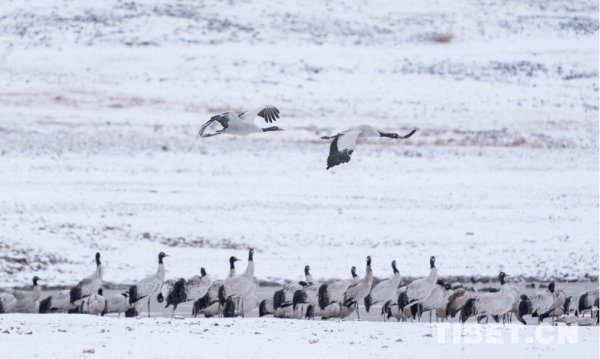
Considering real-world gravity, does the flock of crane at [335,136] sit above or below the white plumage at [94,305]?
above

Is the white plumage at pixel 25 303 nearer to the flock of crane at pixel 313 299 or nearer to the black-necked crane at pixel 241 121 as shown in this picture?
the flock of crane at pixel 313 299

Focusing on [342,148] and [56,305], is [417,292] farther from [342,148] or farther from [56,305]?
[56,305]

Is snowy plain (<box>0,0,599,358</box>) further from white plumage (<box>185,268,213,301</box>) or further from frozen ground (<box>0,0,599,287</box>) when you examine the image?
white plumage (<box>185,268,213,301</box>)

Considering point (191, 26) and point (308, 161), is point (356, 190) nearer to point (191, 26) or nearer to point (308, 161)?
point (308, 161)

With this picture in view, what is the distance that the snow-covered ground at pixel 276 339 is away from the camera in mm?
13602

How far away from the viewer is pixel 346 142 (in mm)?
15164

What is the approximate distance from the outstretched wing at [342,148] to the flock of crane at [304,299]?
3.32 m

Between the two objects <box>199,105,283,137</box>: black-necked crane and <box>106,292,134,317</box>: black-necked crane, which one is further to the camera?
<box>106,292,134,317</box>: black-necked crane

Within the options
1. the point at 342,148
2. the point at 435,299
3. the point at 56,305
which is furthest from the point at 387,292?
the point at 56,305

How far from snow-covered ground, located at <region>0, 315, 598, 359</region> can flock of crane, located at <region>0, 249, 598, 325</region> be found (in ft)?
6.19

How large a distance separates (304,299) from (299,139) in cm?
2938

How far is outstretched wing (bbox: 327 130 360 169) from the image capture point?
1467cm

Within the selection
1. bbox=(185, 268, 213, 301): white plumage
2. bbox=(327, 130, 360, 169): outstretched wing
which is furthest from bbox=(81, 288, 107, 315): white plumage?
bbox=(327, 130, 360, 169): outstretched wing

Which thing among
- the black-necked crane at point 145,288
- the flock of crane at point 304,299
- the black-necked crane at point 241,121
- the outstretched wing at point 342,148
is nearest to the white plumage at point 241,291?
the flock of crane at point 304,299
